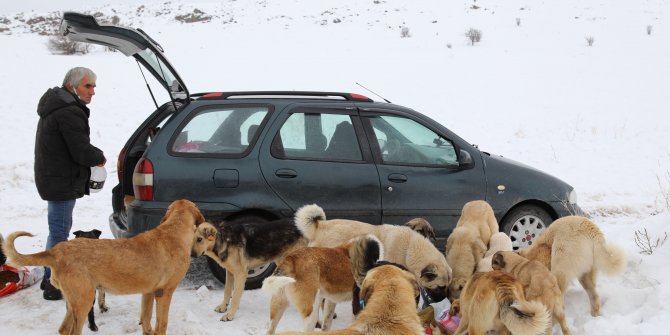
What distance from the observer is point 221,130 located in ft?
21.1

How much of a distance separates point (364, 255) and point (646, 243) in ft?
8.99

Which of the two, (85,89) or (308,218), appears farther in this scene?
(85,89)

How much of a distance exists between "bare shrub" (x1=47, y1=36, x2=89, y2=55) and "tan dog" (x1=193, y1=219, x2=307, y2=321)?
2085cm

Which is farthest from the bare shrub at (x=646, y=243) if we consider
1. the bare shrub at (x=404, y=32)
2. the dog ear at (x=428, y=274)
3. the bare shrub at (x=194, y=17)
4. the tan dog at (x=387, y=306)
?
the bare shrub at (x=194, y=17)

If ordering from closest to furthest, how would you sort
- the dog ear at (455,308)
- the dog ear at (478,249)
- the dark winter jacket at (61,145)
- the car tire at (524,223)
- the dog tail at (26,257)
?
the dog tail at (26,257)
the dog ear at (455,308)
the dog ear at (478,249)
the dark winter jacket at (61,145)
the car tire at (524,223)

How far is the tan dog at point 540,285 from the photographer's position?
468cm

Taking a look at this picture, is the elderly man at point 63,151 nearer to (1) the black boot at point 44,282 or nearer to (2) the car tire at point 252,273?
(1) the black boot at point 44,282

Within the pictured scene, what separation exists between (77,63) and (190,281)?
17.3 metres

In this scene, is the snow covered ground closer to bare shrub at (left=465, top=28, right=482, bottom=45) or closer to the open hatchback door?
bare shrub at (left=465, top=28, right=482, bottom=45)

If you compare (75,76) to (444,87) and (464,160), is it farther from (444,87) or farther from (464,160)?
(444,87)

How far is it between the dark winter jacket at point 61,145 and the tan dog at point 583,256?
14.3 feet

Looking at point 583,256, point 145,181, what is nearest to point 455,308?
point 583,256

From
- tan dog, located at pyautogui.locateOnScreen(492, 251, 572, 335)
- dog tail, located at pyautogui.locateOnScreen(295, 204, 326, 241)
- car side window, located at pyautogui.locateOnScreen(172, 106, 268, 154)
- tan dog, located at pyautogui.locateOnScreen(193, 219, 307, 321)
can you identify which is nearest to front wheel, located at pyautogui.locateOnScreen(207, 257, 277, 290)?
tan dog, located at pyautogui.locateOnScreen(193, 219, 307, 321)

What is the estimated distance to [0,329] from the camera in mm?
5355
